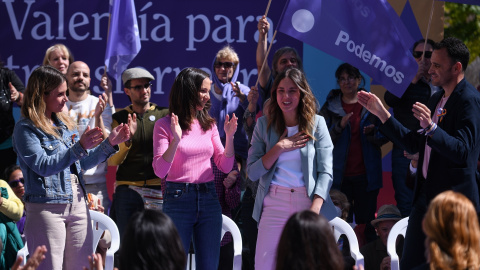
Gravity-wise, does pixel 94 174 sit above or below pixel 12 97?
below

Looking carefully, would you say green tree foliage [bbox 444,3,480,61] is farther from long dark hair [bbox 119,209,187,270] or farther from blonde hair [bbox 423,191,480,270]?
long dark hair [bbox 119,209,187,270]

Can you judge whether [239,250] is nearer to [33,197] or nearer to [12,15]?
[33,197]

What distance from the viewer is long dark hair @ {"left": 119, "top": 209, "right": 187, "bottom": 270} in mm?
3590

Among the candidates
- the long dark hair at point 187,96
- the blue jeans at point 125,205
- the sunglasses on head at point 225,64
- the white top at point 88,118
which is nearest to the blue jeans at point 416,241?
the long dark hair at point 187,96

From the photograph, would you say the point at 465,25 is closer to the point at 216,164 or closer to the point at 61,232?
the point at 216,164

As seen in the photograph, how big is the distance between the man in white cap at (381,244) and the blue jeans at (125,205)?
2103mm

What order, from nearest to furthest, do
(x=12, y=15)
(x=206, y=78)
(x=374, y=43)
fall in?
(x=206, y=78) → (x=374, y=43) → (x=12, y=15)

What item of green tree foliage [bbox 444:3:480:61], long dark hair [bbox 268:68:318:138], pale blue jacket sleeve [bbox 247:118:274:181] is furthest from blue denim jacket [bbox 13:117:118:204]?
green tree foliage [bbox 444:3:480:61]

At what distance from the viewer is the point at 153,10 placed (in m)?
8.52

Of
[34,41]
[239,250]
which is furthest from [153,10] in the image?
[239,250]

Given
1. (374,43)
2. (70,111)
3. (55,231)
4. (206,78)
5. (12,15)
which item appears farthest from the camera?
(12,15)

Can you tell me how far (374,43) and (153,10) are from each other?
3.00m

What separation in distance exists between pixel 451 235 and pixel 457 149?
62.7 inches

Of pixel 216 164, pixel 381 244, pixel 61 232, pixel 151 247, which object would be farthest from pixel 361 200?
pixel 151 247
